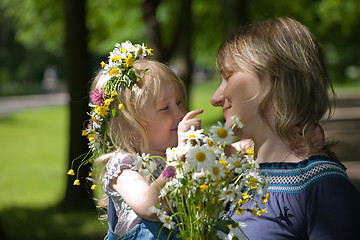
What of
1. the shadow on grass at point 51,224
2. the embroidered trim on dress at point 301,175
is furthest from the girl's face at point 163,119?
the shadow on grass at point 51,224

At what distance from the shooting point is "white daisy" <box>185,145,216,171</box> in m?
1.99

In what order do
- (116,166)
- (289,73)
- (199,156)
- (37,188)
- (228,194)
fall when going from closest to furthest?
1. (199,156)
2. (228,194)
3. (289,73)
4. (116,166)
5. (37,188)

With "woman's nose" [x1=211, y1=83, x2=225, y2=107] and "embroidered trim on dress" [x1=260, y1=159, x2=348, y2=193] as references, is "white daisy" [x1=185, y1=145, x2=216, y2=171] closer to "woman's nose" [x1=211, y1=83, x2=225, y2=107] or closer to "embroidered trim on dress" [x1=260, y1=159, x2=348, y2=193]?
"embroidered trim on dress" [x1=260, y1=159, x2=348, y2=193]

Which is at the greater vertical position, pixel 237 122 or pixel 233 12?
pixel 237 122

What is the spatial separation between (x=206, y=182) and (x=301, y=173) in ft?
1.58

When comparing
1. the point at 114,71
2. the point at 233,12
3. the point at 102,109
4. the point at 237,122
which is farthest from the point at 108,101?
the point at 233,12

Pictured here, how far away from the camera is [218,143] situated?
2.06 metres

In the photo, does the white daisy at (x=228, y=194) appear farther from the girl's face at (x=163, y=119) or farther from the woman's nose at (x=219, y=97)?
the girl's face at (x=163, y=119)

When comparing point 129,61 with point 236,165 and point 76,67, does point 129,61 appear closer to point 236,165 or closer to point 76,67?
point 236,165

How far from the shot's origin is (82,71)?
329 inches

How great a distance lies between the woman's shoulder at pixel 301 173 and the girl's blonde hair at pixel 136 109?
0.63m

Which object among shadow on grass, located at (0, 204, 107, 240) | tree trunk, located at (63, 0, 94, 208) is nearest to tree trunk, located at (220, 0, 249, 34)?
tree trunk, located at (63, 0, 94, 208)

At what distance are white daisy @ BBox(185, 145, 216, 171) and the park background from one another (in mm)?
940

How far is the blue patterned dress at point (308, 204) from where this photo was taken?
2.17 metres
